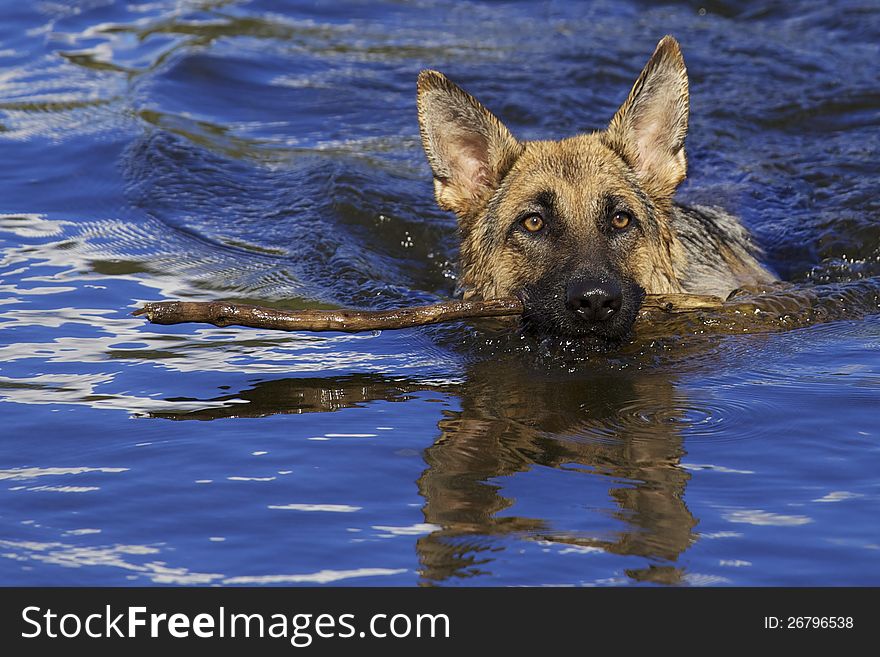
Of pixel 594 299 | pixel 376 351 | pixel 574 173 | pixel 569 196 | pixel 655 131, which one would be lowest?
pixel 594 299

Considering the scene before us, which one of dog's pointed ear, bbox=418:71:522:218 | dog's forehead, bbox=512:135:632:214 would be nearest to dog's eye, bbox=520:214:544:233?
dog's forehead, bbox=512:135:632:214

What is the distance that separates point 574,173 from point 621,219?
40cm

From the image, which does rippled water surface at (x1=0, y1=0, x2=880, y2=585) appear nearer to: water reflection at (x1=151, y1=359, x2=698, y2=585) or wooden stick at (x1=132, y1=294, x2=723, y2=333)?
water reflection at (x1=151, y1=359, x2=698, y2=585)

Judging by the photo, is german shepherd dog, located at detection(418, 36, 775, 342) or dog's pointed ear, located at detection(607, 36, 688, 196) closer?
german shepherd dog, located at detection(418, 36, 775, 342)

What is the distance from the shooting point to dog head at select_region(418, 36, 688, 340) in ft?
23.8

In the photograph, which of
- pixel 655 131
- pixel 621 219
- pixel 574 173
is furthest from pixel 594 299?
pixel 655 131

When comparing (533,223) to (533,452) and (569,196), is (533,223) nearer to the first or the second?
(569,196)

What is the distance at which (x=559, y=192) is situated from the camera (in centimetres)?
749

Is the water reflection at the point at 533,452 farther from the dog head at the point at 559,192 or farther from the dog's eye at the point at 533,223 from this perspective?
the dog's eye at the point at 533,223

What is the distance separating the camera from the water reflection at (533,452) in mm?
4656

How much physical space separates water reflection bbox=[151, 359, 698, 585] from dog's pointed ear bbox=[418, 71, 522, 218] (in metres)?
1.40

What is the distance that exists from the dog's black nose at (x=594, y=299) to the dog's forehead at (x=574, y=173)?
2.91 feet
